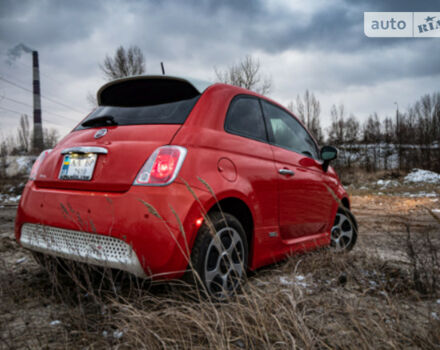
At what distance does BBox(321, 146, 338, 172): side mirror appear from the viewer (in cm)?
349

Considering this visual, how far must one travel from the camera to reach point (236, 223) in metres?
2.15

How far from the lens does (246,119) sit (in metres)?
2.61

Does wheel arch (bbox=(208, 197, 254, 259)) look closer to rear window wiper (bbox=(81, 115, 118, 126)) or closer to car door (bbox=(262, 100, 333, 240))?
car door (bbox=(262, 100, 333, 240))

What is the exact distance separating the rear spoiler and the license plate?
0.52 m

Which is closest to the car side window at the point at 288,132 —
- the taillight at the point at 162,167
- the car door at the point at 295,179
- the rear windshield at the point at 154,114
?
the car door at the point at 295,179

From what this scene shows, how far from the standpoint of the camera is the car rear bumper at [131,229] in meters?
1.75

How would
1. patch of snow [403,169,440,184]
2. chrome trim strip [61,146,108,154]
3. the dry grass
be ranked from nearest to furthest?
the dry grass, chrome trim strip [61,146,108,154], patch of snow [403,169,440,184]

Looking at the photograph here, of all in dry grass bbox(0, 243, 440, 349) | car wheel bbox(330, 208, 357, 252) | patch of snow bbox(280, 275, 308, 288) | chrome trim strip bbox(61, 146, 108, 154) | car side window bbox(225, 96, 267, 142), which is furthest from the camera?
car wheel bbox(330, 208, 357, 252)

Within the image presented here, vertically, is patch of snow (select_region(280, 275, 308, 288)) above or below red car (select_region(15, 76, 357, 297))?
below

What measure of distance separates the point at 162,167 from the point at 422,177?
68.6ft

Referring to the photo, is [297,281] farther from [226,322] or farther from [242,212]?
[226,322]

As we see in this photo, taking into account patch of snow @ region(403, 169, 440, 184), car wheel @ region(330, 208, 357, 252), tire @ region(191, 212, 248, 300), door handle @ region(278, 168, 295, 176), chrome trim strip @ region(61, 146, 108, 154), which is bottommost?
patch of snow @ region(403, 169, 440, 184)

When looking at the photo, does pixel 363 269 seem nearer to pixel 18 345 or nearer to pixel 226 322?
pixel 226 322

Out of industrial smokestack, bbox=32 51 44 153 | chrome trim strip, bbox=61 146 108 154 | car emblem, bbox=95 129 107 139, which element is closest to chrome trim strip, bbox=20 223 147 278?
chrome trim strip, bbox=61 146 108 154
